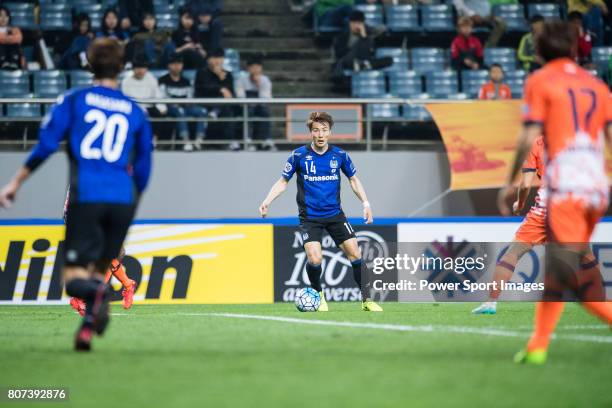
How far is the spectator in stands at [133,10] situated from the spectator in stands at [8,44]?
206cm

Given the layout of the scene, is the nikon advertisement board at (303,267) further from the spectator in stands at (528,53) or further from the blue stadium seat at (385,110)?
the spectator in stands at (528,53)

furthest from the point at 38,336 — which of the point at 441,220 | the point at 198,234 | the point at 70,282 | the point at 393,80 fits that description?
the point at 393,80

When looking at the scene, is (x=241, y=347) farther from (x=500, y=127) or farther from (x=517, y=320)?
(x=500, y=127)

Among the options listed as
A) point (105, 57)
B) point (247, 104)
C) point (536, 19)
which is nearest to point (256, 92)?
point (247, 104)

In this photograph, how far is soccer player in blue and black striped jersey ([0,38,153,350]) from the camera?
7.97 m

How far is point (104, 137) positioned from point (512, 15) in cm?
1704

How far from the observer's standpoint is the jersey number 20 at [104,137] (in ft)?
26.5

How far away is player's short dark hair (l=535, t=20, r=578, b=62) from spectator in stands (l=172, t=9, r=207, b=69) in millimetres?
13804

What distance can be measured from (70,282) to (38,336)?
1.86 m

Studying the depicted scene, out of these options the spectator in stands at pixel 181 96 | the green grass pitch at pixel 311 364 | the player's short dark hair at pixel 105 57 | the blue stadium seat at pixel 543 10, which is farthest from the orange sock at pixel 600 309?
the blue stadium seat at pixel 543 10

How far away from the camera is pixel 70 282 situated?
803cm

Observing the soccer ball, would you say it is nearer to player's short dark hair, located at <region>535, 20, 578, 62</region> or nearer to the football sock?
the football sock

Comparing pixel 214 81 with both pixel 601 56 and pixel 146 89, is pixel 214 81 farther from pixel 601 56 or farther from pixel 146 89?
pixel 601 56

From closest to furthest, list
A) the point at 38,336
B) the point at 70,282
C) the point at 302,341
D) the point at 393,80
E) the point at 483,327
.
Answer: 1. the point at 70,282
2. the point at 302,341
3. the point at 38,336
4. the point at 483,327
5. the point at 393,80
